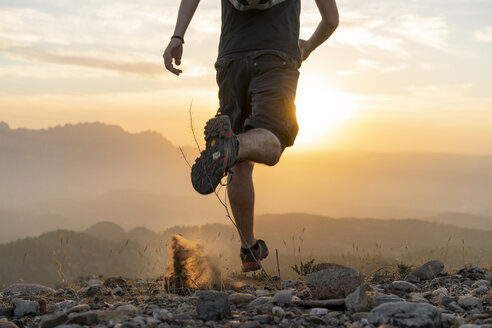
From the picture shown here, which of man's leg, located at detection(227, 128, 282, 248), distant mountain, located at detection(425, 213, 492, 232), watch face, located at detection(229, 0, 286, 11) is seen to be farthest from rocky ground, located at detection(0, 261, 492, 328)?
distant mountain, located at detection(425, 213, 492, 232)

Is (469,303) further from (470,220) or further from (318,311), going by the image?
(470,220)

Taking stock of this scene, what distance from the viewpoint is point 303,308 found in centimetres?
324

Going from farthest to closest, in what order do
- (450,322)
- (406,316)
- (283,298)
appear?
(283,298) < (450,322) < (406,316)

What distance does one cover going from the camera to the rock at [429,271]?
466 cm

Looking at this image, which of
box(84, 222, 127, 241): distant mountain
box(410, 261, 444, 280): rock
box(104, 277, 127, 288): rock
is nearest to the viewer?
box(410, 261, 444, 280): rock

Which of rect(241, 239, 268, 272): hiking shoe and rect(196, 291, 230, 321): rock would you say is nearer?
rect(196, 291, 230, 321): rock

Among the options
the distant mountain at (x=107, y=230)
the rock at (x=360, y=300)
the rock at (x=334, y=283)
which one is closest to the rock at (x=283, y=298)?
the rock at (x=334, y=283)

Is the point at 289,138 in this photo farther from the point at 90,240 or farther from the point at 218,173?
the point at 90,240

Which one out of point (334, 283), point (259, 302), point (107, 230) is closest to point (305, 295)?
point (334, 283)

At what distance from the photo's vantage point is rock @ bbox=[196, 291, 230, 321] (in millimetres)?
2955

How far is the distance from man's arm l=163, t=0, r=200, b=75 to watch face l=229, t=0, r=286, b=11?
1.30ft

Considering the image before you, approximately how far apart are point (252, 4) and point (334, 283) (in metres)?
2.36

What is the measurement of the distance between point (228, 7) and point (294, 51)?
0.73 meters

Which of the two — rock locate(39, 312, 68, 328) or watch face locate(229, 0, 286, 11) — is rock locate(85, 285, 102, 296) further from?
watch face locate(229, 0, 286, 11)
